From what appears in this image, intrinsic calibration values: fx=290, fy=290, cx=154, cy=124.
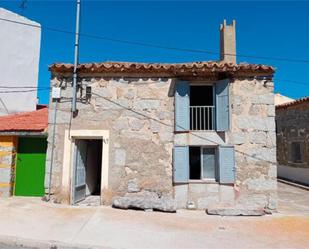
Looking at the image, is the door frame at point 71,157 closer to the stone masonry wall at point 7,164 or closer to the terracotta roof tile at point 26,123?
the terracotta roof tile at point 26,123

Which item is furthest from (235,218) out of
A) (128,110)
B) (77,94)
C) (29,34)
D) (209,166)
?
(29,34)

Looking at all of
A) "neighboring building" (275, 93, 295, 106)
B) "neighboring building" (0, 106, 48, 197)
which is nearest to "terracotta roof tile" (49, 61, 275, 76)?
"neighboring building" (0, 106, 48, 197)

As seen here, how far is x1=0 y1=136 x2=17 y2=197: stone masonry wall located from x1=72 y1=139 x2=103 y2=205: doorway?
97.9 inches

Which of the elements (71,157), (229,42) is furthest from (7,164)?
(229,42)

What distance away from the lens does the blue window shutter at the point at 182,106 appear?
30.8ft

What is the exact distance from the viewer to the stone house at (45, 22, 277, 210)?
364 inches

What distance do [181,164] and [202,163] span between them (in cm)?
80

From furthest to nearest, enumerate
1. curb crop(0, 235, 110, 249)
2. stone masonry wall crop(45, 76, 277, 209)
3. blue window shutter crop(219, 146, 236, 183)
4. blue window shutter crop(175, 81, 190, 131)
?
blue window shutter crop(175, 81, 190, 131)
stone masonry wall crop(45, 76, 277, 209)
blue window shutter crop(219, 146, 236, 183)
curb crop(0, 235, 110, 249)

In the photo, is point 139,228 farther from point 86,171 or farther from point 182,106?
point 86,171

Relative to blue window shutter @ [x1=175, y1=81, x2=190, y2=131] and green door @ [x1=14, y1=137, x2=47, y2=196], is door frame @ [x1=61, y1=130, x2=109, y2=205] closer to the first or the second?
green door @ [x1=14, y1=137, x2=47, y2=196]

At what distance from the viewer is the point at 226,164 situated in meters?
9.19

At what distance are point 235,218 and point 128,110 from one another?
4698 millimetres

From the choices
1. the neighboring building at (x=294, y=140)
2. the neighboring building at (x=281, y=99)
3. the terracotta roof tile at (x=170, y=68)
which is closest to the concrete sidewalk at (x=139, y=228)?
the terracotta roof tile at (x=170, y=68)

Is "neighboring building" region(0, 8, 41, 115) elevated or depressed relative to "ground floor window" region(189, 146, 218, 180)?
elevated
